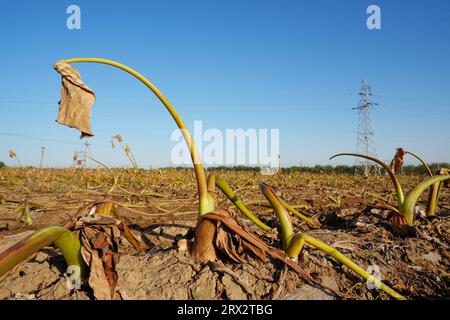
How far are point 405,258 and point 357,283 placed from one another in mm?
501

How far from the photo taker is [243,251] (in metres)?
1.36

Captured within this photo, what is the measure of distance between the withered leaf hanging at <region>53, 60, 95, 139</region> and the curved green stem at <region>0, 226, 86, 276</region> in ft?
1.38

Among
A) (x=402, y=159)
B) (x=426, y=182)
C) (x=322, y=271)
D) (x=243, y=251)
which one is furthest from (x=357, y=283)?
(x=402, y=159)

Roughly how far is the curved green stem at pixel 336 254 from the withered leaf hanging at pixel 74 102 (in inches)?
37.1

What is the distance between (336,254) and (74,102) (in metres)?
1.22

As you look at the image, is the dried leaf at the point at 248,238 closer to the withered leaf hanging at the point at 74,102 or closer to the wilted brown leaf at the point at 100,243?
the wilted brown leaf at the point at 100,243

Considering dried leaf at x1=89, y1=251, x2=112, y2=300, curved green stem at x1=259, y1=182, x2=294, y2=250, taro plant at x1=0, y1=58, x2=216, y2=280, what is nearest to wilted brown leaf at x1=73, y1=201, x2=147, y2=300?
dried leaf at x1=89, y1=251, x2=112, y2=300

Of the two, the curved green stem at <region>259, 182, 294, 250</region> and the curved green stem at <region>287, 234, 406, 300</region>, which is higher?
the curved green stem at <region>259, 182, 294, 250</region>

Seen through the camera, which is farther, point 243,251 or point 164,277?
point 243,251

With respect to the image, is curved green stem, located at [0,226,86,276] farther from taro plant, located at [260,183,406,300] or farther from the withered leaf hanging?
taro plant, located at [260,183,406,300]

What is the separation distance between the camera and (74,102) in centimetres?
132

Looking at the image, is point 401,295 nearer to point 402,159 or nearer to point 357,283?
point 357,283

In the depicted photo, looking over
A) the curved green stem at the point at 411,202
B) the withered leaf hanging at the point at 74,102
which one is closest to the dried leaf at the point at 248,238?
the withered leaf hanging at the point at 74,102

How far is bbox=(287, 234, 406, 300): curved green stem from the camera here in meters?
1.26
